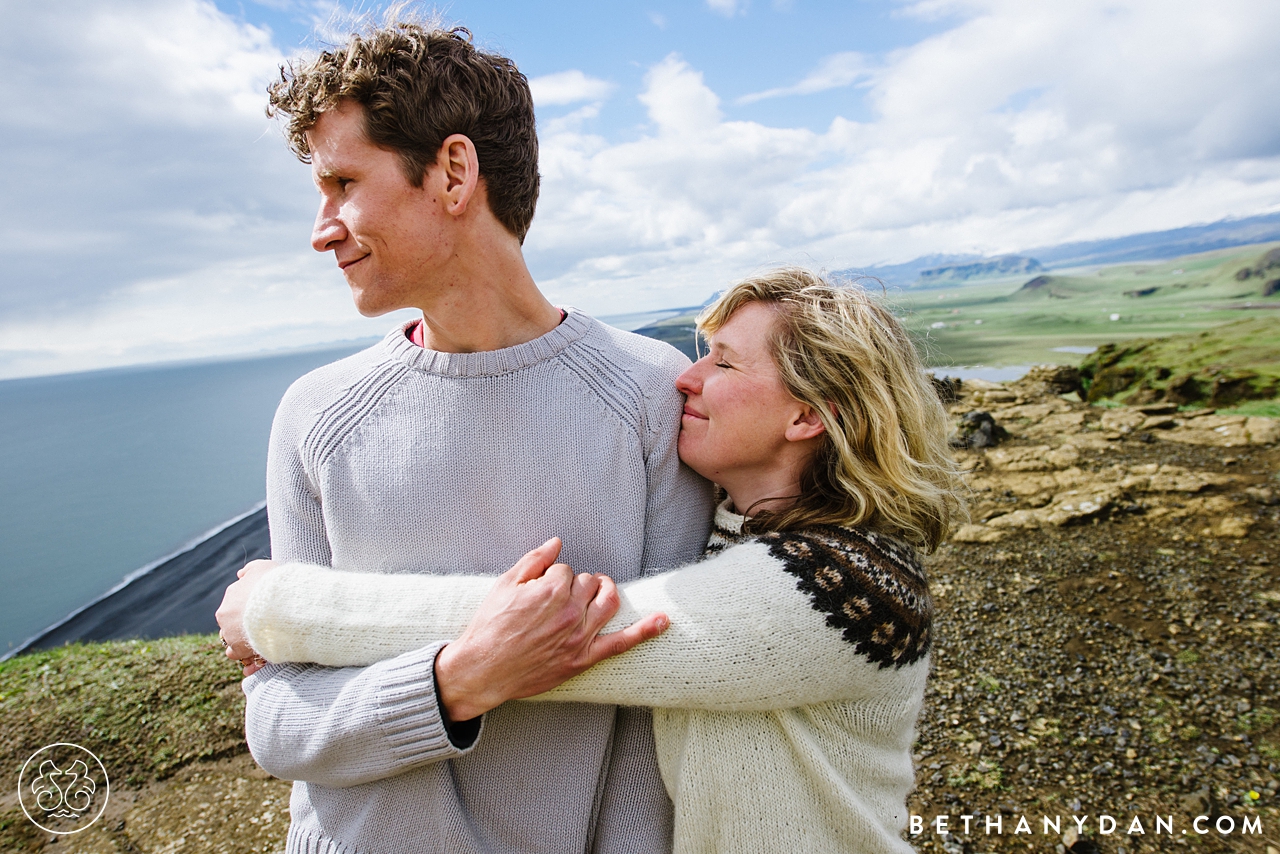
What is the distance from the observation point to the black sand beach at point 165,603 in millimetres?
15680

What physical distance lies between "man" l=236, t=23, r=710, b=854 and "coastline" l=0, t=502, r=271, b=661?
46.2 ft

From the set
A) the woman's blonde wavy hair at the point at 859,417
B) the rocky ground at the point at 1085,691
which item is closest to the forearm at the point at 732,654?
Answer: the woman's blonde wavy hair at the point at 859,417

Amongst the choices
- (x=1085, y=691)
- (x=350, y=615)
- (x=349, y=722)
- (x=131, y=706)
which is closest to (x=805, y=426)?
(x=350, y=615)

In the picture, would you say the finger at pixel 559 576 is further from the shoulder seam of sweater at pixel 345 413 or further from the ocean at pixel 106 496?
the ocean at pixel 106 496

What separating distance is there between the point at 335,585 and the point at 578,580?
0.69 meters

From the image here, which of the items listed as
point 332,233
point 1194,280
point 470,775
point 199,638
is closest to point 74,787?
point 199,638

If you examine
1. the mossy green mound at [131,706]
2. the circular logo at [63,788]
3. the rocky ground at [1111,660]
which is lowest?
the rocky ground at [1111,660]

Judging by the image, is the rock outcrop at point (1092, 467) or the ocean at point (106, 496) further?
the ocean at point (106, 496)

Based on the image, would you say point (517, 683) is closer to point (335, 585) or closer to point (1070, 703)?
point (335, 585)

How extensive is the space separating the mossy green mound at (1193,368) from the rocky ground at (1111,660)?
466 cm

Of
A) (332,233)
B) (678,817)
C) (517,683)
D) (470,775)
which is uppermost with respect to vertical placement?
(332,233)

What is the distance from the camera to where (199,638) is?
24.3 ft

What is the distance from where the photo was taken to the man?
196 centimetres

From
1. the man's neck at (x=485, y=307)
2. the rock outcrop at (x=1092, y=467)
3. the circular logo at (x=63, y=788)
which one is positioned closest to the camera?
the man's neck at (x=485, y=307)
